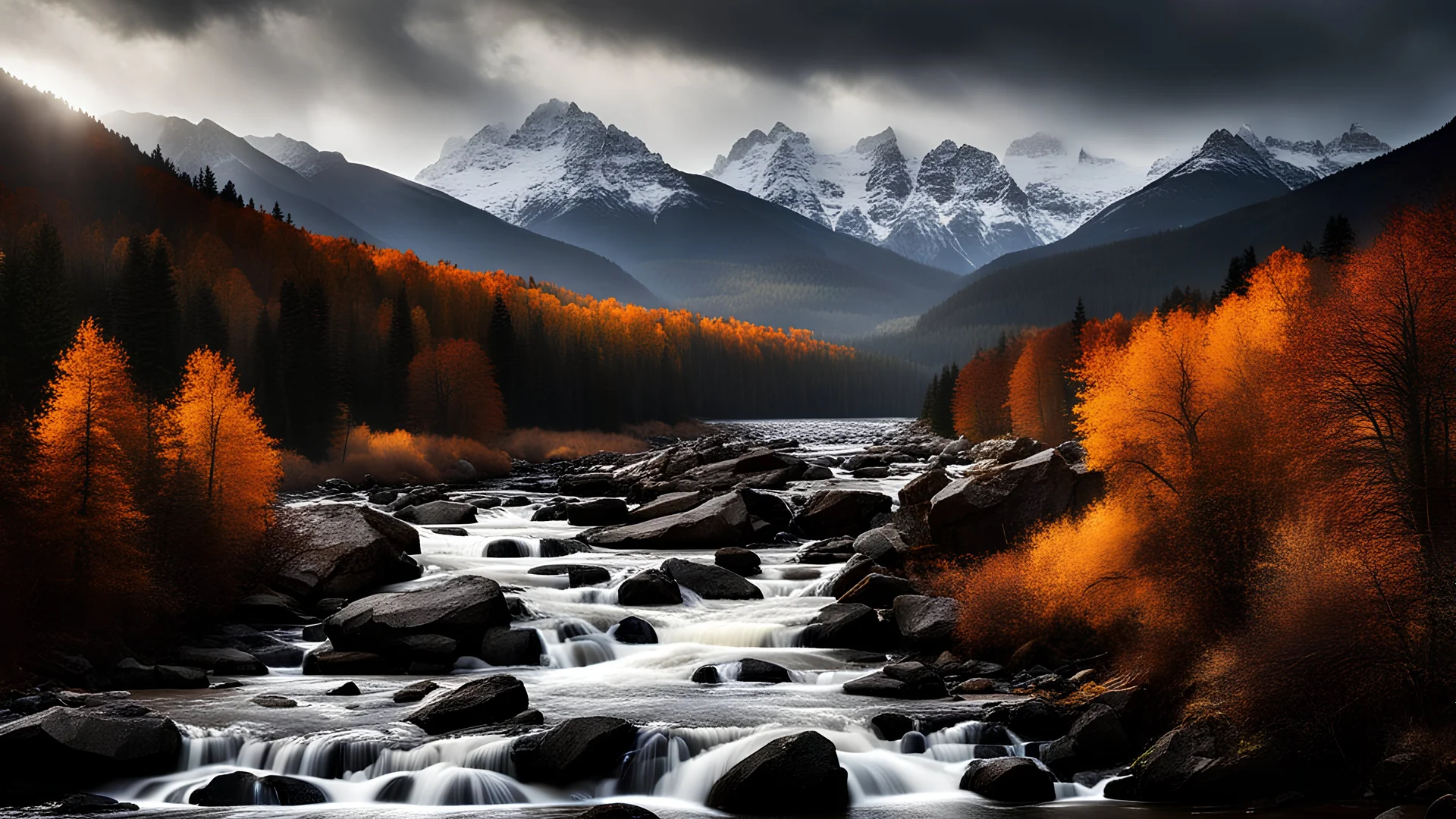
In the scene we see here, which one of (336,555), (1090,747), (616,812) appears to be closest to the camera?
(616,812)

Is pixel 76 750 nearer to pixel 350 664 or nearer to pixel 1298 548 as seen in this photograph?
pixel 350 664

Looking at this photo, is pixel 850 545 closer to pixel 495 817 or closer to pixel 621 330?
pixel 495 817

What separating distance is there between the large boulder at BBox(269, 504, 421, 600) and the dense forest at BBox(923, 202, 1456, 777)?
64.9 ft

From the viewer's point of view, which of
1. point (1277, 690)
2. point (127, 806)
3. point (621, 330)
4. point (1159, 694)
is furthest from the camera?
point (621, 330)

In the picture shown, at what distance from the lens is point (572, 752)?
18.3m

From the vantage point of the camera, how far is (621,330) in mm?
167625

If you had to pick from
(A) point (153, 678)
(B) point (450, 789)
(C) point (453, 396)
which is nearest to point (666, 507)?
(A) point (153, 678)

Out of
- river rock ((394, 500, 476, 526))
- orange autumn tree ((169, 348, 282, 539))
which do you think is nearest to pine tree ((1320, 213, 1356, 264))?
river rock ((394, 500, 476, 526))

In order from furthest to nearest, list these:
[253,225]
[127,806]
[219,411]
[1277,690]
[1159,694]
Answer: [253,225] → [219,411] → [1159,694] → [1277,690] → [127,806]

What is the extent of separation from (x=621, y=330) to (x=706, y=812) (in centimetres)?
15299

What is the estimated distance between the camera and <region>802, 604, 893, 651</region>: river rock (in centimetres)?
2850

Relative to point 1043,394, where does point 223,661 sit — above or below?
below

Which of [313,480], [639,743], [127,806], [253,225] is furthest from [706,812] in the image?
[253,225]

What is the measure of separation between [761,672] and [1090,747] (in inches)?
346
